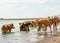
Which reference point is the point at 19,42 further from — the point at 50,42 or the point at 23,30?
the point at 23,30

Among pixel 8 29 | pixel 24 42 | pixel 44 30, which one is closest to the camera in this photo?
pixel 24 42

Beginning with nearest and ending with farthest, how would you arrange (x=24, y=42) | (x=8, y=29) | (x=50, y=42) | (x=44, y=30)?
(x=50, y=42) < (x=24, y=42) < (x=44, y=30) < (x=8, y=29)

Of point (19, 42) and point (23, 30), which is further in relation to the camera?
point (23, 30)

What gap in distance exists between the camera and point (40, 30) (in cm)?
2189

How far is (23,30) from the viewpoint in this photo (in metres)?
26.1

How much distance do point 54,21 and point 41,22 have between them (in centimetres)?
398

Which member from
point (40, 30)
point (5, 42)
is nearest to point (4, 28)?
point (40, 30)

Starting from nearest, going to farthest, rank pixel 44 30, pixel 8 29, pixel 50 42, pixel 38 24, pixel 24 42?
pixel 50 42
pixel 24 42
pixel 38 24
pixel 44 30
pixel 8 29

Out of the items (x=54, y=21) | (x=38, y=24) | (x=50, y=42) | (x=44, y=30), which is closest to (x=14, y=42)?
(x=50, y=42)

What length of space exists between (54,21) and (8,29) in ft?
18.7

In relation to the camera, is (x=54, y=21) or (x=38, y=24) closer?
(x=38, y=24)

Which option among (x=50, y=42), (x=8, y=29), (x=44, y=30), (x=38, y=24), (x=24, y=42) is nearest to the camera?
(x=50, y=42)

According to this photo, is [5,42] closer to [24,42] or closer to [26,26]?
[24,42]

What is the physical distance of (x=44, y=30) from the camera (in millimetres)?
23000
